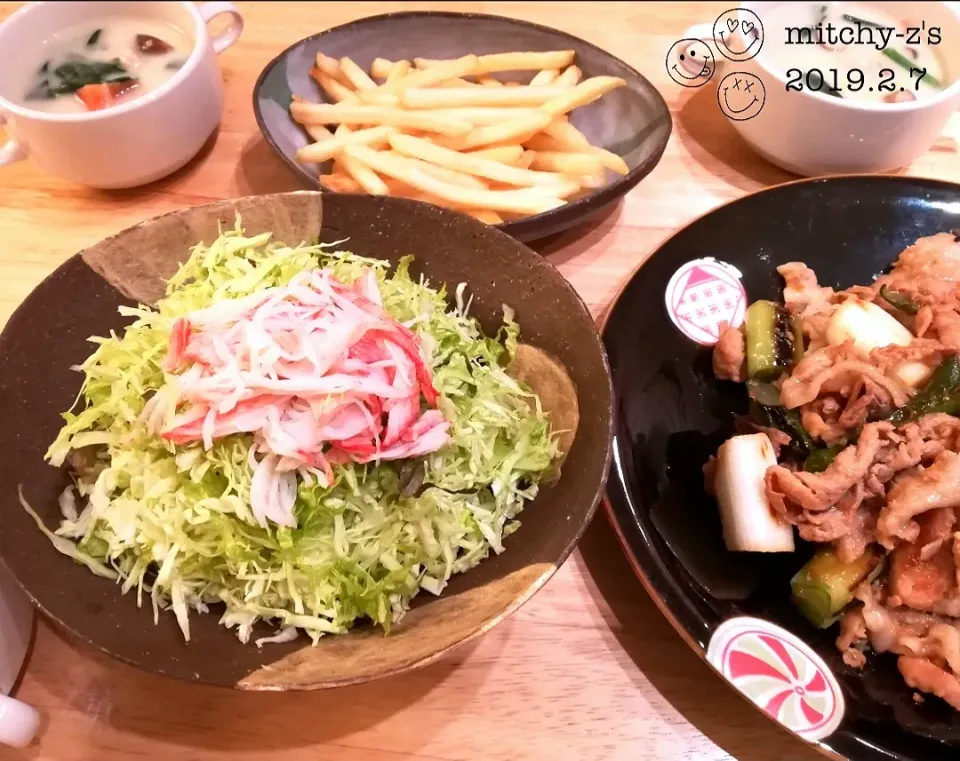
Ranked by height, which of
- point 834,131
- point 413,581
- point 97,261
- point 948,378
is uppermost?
point 834,131

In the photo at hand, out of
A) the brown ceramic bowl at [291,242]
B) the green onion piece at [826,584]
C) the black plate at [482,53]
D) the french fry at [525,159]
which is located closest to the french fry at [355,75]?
the black plate at [482,53]

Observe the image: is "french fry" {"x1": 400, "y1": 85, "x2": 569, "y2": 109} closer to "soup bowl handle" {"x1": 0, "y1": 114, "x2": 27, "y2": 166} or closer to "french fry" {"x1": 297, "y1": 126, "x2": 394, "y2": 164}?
"french fry" {"x1": 297, "y1": 126, "x2": 394, "y2": 164}

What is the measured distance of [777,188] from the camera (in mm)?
1996

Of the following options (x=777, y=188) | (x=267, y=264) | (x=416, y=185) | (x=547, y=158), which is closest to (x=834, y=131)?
(x=777, y=188)

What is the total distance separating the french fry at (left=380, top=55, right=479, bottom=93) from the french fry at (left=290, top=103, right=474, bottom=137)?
12cm

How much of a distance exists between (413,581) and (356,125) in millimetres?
1343

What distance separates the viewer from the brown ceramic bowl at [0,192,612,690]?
1187 mm

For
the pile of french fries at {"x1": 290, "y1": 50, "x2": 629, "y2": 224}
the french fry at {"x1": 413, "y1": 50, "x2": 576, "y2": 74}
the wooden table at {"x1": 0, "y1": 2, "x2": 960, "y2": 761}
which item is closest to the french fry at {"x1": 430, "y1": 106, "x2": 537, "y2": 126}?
the pile of french fries at {"x1": 290, "y1": 50, "x2": 629, "y2": 224}

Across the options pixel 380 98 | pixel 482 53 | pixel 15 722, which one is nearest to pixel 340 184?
pixel 380 98

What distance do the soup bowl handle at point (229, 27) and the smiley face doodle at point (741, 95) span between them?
4.92 feet

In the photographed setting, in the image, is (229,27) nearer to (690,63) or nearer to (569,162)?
(569,162)

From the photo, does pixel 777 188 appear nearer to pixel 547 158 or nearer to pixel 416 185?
pixel 547 158

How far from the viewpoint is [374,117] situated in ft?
6.68

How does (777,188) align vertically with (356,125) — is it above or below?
above
